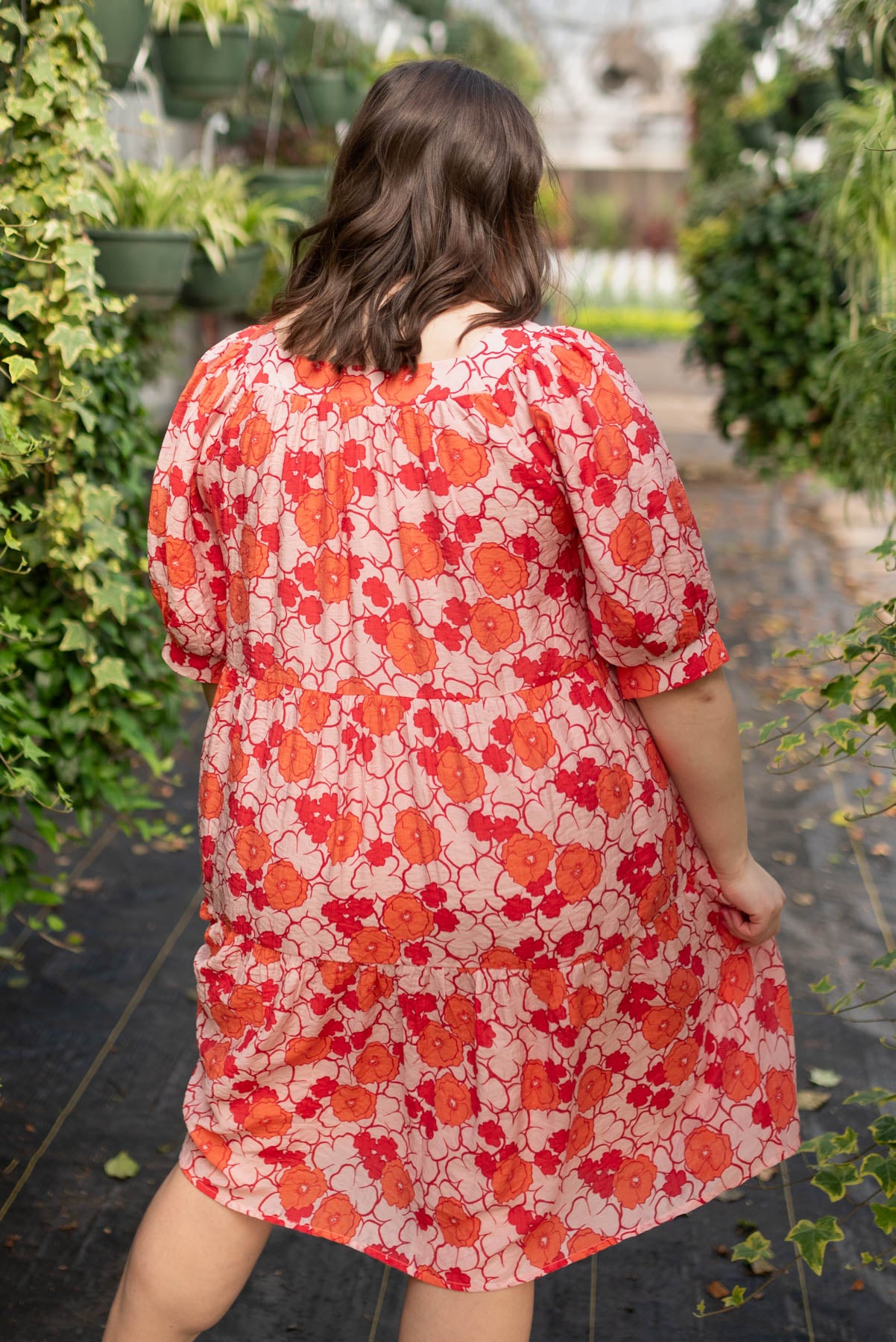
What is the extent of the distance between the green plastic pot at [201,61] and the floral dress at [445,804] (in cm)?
278

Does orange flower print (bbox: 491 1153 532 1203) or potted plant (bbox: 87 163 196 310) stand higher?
potted plant (bbox: 87 163 196 310)

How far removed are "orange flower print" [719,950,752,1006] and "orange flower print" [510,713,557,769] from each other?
1.32ft

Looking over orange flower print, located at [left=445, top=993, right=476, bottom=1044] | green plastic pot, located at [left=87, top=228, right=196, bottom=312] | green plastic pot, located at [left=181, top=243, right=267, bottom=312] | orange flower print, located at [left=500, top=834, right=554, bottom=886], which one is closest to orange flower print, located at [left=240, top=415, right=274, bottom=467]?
orange flower print, located at [left=500, top=834, right=554, bottom=886]

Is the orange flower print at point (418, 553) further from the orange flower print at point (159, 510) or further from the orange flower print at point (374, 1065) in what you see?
the orange flower print at point (374, 1065)

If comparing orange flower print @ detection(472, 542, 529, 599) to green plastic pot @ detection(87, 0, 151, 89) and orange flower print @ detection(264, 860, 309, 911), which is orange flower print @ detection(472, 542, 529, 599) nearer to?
orange flower print @ detection(264, 860, 309, 911)

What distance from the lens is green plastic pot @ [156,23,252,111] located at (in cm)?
385

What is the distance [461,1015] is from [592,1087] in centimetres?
19

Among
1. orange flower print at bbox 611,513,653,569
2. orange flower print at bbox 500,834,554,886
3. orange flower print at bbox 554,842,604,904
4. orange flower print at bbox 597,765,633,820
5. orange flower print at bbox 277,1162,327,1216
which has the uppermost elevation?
orange flower print at bbox 611,513,653,569

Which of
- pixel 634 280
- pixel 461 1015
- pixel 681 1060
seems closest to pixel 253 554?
pixel 461 1015

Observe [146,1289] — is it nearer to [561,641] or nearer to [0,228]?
[561,641]

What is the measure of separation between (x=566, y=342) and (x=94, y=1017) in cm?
194

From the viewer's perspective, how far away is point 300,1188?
147cm

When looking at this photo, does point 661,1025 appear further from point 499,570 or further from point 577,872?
point 499,570

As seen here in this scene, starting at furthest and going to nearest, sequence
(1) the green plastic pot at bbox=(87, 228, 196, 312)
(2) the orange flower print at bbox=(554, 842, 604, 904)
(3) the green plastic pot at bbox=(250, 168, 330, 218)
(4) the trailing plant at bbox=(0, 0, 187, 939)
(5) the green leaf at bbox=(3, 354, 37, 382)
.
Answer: (3) the green plastic pot at bbox=(250, 168, 330, 218)
(1) the green plastic pot at bbox=(87, 228, 196, 312)
(4) the trailing plant at bbox=(0, 0, 187, 939)
(5) the green leaf at bbox=(3, 354, 37, 382)
(2) the orange flower print at bbox=(554, 842, 604, 904)
